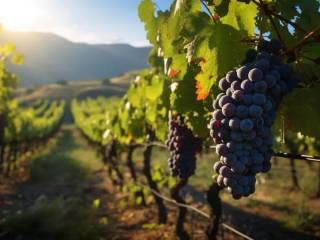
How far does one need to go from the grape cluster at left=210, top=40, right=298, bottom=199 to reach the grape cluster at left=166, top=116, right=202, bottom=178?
211cm

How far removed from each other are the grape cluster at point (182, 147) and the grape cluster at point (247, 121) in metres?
2.11

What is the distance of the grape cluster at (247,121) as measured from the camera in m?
1.86

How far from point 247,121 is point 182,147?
2.38 metres

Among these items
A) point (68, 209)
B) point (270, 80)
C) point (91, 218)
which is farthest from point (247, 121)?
point (68, 209)

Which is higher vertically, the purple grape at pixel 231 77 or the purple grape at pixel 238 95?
the purple grape at pixel 231 77

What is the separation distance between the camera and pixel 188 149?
4238 millimetres

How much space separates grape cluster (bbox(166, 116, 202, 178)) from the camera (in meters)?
4.14

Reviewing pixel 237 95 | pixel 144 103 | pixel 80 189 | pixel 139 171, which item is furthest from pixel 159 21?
pixel 139 171

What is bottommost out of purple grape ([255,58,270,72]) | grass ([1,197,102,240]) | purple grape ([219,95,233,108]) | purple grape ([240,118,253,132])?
grass ([1,197,102,240])

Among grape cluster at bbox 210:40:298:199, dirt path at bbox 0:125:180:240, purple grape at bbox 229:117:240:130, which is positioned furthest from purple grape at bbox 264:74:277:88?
dirt path at bbox 0:125:180:240

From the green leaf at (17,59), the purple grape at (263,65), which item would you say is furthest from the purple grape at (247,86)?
the green leaf at (17,59)

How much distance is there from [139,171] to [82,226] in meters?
9.46

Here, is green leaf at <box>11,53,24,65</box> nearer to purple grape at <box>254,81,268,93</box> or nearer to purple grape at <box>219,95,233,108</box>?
purple grape at <box>219,95,233,108</box>

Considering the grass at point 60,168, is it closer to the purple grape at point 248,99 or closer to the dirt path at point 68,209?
the dirt path at point 68,209
